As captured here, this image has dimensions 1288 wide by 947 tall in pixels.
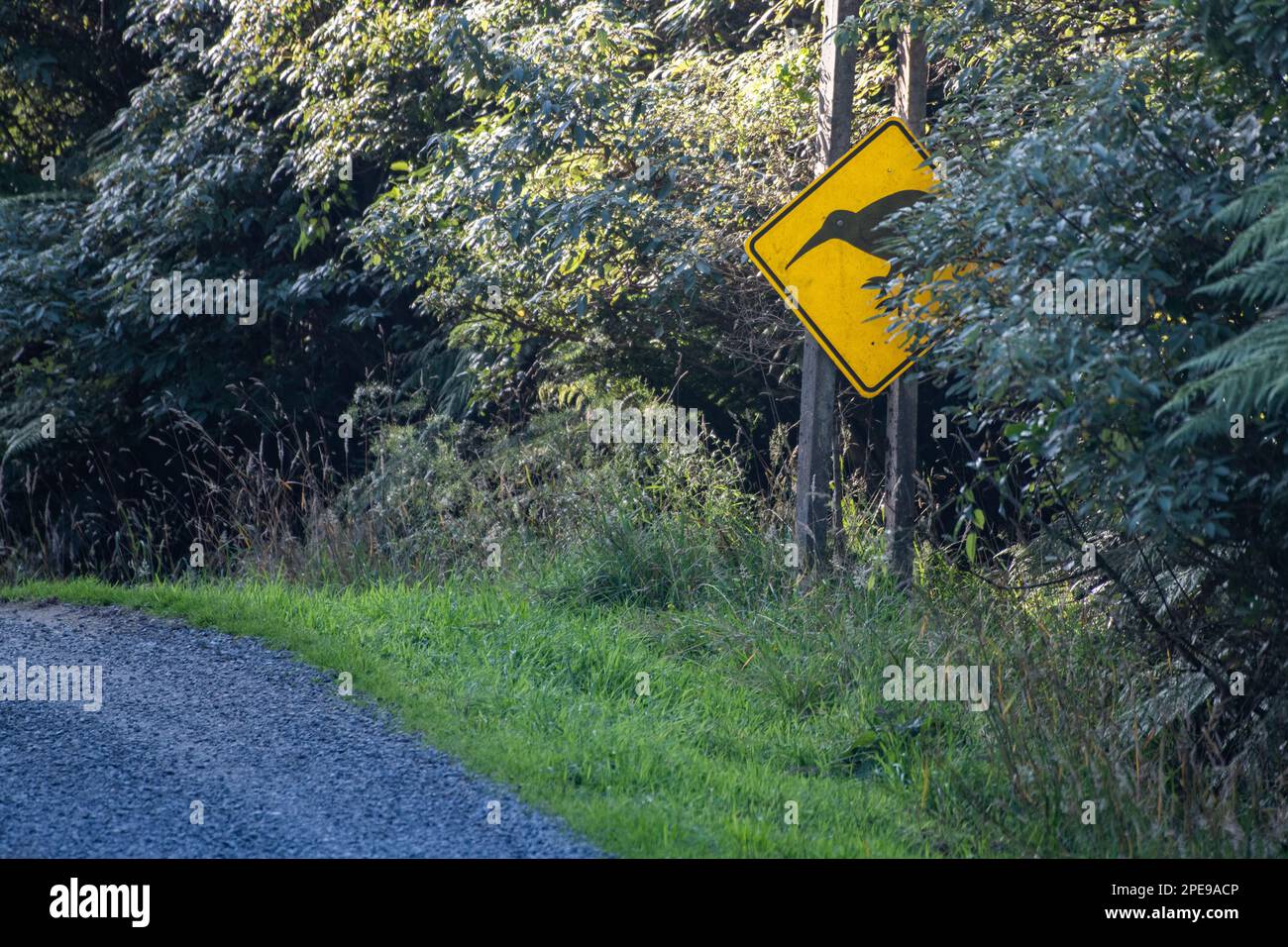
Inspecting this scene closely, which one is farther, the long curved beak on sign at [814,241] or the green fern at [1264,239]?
the long curved beak on sign at [814,241]

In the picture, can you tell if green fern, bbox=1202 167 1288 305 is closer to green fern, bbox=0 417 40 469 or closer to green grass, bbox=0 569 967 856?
green grass, bbox=0 569 967 856

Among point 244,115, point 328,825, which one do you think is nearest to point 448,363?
point 244,115

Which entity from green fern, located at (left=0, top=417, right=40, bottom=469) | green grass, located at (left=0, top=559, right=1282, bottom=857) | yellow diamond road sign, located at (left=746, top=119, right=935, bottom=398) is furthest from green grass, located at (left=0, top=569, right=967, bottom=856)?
green fern, located at (left=0, top=417, right=40, bottom=469)

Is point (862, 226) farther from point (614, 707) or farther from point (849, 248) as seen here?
point (614, 707)

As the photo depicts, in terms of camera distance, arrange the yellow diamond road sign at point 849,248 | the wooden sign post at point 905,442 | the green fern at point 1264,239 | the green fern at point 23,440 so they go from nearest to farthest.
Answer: the green fern at point 1264,239
the yellow diamond road sign at point 849,248
the wooden sign post at point 905,442
the green fern at point 23,440

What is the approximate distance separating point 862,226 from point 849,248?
0.15 m

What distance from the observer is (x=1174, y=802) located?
509 centimetres

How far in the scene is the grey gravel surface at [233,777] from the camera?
4.52 metres

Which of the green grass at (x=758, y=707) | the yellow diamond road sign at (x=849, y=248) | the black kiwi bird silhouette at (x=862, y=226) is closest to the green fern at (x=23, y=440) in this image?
the green grass at (x=758, y=707)

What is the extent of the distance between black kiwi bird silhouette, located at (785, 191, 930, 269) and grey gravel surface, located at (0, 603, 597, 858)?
3.67 metres

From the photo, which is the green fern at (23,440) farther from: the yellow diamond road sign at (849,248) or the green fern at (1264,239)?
the green fern at (1264,239)

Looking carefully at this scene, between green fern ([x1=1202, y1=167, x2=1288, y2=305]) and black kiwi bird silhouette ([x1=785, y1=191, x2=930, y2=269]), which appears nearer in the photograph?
green fern ([x1=1202, y1=167, x2=1288, y2=305])

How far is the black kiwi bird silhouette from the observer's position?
7359 mm

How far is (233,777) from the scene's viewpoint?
5.23 m
